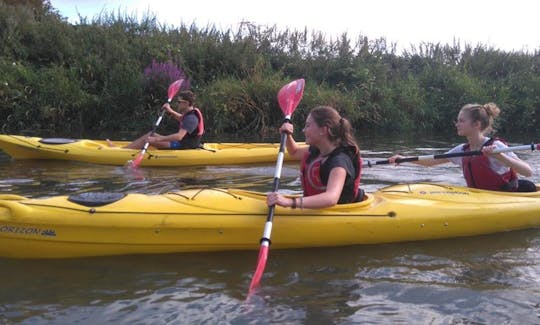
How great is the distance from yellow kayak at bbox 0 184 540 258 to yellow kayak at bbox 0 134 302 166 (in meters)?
3.67

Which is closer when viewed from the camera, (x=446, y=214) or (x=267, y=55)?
(x=446, y=214)

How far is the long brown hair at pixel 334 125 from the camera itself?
3.59m

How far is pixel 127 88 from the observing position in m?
12.2

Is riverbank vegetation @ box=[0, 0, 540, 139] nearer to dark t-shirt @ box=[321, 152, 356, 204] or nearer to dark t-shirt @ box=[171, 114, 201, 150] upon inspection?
dark t-shirt @ box=[171, 114, 201, 150]

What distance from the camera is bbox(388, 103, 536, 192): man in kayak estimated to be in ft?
14.1

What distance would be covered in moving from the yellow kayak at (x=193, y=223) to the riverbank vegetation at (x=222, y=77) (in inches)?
301

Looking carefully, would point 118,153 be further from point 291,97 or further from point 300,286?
point 300,286

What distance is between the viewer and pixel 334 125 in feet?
11.8

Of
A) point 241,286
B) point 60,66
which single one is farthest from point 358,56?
point 241,286

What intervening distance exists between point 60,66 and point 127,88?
1590 mm

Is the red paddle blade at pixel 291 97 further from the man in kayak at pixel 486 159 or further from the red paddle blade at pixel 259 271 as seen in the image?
the red paddle blade at pixel 259 271

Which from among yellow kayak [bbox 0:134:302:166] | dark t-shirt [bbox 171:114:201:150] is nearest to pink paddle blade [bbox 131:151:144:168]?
yellow kayak [bbox 0:134:302:166]

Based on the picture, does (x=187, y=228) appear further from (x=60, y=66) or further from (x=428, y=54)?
(x=428, y=54)

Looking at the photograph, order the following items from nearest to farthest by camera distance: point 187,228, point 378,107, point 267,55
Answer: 1. point 187,228
2. point 378,107
3. point 267,55
